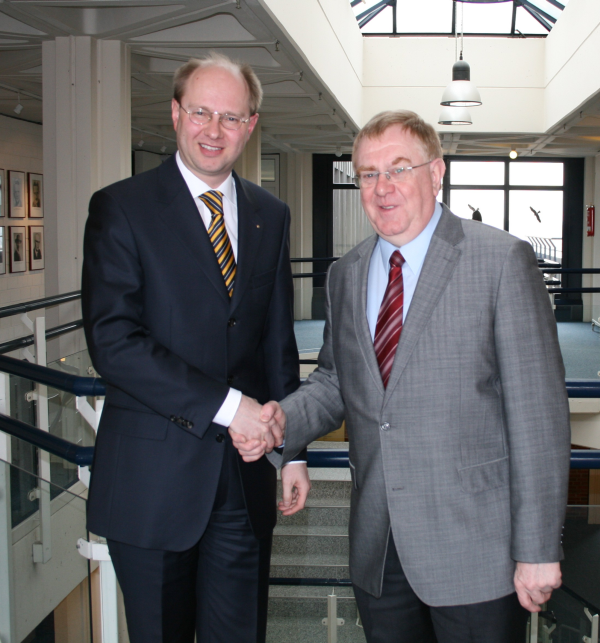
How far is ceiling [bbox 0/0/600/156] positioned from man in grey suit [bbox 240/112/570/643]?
11.6 ft

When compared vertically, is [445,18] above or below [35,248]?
above

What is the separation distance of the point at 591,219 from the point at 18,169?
11.3 metres

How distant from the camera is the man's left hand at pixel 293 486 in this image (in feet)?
6.65

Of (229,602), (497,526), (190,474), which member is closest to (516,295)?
(497,526)

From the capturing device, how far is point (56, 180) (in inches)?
229

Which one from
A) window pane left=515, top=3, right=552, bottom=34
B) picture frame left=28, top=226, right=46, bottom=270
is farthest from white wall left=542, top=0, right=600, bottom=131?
picture frame left=28, top=226, right=46, bottom=270

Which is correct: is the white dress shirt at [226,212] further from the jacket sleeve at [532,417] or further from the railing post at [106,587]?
the jacket sleeve at [532,417]

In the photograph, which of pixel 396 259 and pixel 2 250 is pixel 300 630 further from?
pixel 2 250

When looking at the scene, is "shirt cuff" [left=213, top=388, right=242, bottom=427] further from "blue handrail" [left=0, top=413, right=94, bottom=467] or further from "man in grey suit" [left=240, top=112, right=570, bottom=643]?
"blue handrail" [left=0, top=413, right=94, bottom=467]

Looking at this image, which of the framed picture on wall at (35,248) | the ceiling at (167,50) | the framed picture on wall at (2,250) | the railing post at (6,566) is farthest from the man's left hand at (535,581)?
the framed picture on wall at (35,248)

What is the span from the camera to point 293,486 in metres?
2.04

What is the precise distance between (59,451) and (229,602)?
0.66 m

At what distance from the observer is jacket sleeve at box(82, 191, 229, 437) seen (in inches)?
66.2

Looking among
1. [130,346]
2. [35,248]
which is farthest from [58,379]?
[35,248]
